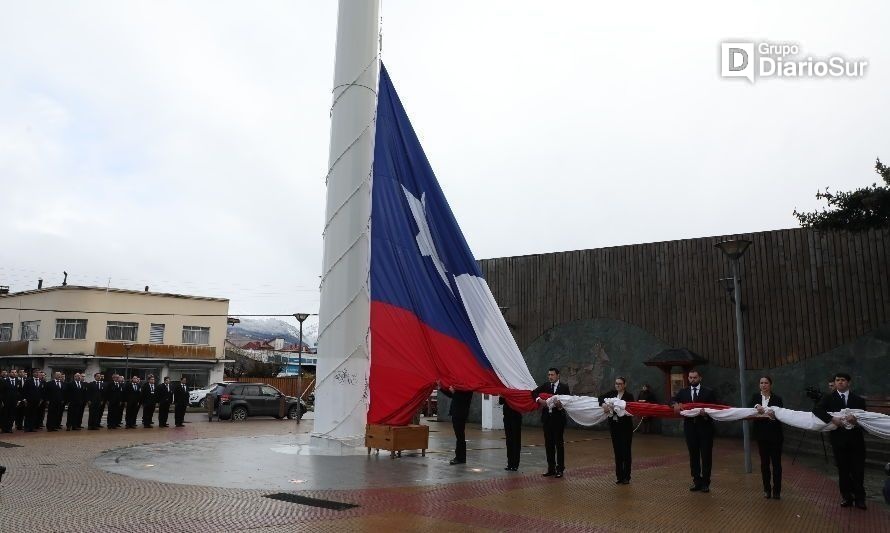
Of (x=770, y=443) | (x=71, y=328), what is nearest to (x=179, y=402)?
(x=770, y=443)

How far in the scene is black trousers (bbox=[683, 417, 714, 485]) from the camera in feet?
34.0

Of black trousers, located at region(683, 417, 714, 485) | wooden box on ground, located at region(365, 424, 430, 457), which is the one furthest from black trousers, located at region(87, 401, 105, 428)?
black trousers, located at region(683, 417, 714, 485)

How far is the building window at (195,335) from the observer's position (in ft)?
175

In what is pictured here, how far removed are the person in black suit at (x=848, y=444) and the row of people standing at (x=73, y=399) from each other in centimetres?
1975

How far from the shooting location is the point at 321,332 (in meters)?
14.6

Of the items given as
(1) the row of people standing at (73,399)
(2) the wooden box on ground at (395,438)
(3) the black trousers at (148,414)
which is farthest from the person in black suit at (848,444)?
(3) the black trousers at (148,414)

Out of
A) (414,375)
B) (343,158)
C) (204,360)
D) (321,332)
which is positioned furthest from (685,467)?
(204,360)

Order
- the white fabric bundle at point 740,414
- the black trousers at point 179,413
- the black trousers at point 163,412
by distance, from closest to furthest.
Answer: the white fabric bundle at point 740,414
the black trousers at point 163,412
the black trousers at point 179,413

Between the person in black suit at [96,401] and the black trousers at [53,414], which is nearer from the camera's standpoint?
the black trousers at [53,414]

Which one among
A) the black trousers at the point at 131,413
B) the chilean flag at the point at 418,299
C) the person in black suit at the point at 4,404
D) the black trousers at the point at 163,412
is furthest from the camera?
the black trousers at the point at 163,412

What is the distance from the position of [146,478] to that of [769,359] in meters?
19.1

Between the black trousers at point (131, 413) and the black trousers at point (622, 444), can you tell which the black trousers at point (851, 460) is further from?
the black trousers at point (131, 413)

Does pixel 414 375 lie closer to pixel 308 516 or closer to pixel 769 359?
pixel 308 516

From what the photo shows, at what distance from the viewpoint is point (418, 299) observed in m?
14.0
